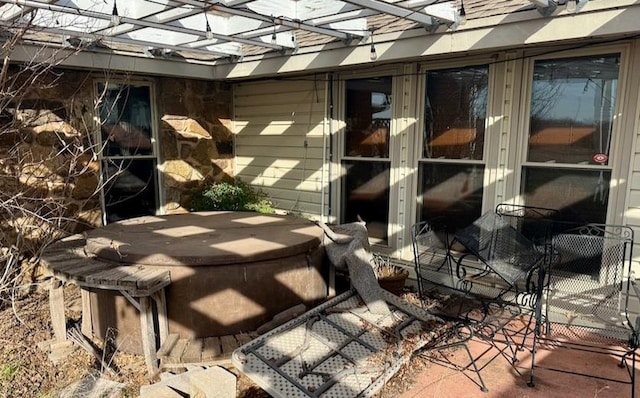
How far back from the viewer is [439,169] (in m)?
4.46

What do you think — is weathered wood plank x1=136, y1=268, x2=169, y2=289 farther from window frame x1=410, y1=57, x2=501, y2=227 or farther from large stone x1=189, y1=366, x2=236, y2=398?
window frame x1=410, y1=57, x2=501, y2=227

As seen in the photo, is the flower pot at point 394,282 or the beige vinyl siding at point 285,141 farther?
the beige vinyl siding at point 285,141

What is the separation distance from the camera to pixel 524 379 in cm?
294

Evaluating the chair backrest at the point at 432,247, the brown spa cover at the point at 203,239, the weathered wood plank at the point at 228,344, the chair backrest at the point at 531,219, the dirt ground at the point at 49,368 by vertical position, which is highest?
the chair backrest at the point at 531,219

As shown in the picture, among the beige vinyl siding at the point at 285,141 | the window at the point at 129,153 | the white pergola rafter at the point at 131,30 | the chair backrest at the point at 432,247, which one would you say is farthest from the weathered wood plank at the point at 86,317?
the chair backrest at the point at 432,247

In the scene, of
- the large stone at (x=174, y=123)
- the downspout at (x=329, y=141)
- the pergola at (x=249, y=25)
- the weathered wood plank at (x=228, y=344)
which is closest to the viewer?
the weathered wood plank at (x=228, y=344)

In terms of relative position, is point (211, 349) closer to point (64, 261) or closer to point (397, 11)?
point (64, 261)

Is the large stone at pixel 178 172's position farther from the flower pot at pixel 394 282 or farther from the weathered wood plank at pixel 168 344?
the flower pot at pixel 394 282

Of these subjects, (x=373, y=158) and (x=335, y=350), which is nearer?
(x=335, y=350)

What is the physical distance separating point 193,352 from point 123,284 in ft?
2.39

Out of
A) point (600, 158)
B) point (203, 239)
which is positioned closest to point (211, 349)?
point (203, 239)

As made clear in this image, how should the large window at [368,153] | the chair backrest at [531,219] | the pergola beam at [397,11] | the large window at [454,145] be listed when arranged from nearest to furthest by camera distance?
the pergola beam at [397,11]
the chair backrest at [531,219]
the large window at [454,145]
the large window at [368,153]

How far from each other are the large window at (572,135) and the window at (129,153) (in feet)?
14.9

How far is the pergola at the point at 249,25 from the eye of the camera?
3.25 metres
